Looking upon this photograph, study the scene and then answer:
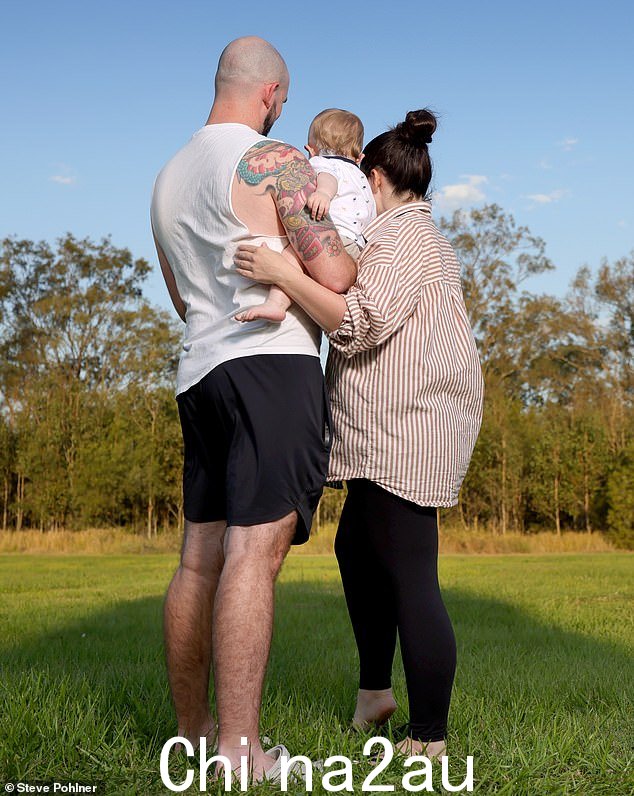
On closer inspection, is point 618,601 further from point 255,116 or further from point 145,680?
point 255,116

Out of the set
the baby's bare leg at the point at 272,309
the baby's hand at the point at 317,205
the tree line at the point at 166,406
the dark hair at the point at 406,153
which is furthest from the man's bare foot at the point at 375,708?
the tree line at the point at 166,406

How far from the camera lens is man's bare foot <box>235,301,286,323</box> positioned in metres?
2.26

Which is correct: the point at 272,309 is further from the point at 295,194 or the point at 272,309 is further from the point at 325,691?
the point at 325,691

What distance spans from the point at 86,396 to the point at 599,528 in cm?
1380

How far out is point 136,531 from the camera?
2053cm

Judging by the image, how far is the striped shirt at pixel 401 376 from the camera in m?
2.51

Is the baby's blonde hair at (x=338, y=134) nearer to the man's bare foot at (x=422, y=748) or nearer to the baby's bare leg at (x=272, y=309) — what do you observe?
the baby's bare leg at (x=272, y=309)

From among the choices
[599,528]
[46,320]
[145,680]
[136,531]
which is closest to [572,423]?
[599,528]

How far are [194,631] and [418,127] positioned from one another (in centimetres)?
172

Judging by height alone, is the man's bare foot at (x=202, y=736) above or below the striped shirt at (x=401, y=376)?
below

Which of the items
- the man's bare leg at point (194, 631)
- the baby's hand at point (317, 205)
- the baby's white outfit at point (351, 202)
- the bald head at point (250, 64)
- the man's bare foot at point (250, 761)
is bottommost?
the man's bare foot at point (250, 761)

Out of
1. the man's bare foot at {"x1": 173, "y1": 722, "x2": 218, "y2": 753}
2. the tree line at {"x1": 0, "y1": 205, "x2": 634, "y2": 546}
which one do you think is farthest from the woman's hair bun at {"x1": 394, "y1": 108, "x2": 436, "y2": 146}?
the tree line at {"x1": 0, "y1": 205, "x2": 634, "y2": 546}

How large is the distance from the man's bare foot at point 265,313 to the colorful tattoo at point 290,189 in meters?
0.17

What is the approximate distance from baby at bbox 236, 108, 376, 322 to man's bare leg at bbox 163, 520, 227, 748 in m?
0.70
